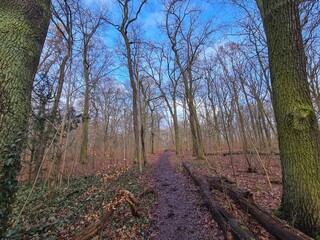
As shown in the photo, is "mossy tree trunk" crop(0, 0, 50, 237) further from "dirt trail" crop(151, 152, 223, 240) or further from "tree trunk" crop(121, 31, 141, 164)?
"tree trunk" crop(121, 31, 141, 164)

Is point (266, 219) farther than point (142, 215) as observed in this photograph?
No

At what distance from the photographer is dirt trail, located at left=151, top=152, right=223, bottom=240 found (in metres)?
3.66

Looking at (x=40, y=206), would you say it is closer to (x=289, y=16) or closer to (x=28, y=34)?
(x=28, y=34)

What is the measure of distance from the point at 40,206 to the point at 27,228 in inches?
58.4

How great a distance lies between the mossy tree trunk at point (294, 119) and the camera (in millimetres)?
2852

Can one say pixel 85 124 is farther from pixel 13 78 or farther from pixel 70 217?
pixel 13 78

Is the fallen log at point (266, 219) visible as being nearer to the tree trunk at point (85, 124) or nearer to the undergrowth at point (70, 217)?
the undergrowth at point (70, 217)

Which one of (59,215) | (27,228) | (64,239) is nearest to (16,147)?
(64,239)

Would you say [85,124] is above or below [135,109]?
below

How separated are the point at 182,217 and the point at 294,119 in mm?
3380

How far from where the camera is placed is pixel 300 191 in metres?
2.91

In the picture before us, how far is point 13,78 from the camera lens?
2.30 meters

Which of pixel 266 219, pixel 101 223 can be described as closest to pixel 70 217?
pixel 101 223

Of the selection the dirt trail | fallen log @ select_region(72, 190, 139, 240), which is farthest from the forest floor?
fallen log @ select_region(72, 190, 139, 240)
